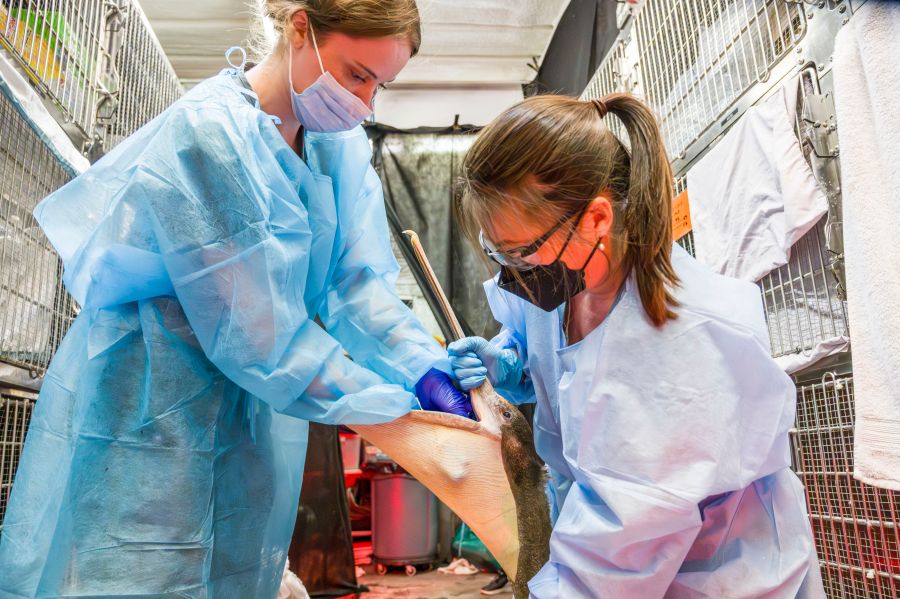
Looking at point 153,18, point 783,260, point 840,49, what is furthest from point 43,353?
point 153,18

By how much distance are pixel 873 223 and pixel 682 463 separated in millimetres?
636

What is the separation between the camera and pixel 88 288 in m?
1.00

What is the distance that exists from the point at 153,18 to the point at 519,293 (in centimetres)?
299

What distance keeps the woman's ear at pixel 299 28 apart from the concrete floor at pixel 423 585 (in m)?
2.62

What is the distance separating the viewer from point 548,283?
103 cm

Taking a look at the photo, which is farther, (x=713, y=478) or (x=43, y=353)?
(x=43, y=353)

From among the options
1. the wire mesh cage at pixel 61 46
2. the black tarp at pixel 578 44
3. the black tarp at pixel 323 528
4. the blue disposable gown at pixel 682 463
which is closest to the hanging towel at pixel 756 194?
the blue disposable gown at pixel 682 463

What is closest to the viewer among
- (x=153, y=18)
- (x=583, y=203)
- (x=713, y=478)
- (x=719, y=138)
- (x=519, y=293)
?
(x=713, y=478)

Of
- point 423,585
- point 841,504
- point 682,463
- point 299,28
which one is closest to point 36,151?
point 299,28

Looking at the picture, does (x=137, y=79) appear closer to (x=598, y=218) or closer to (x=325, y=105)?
(x=325, y=105)

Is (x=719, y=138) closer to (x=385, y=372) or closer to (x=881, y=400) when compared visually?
(x=881, y=400)

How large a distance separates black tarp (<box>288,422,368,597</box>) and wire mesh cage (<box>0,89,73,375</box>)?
1.48 metres

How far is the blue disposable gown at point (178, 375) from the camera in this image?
0.92 metres

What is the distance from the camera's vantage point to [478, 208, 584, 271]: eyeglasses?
0.95 metres
